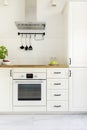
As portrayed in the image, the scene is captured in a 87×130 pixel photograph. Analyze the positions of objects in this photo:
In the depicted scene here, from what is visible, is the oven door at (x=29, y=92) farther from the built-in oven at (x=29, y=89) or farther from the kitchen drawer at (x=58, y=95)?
the kitchen drawer at (x=58, y=95)

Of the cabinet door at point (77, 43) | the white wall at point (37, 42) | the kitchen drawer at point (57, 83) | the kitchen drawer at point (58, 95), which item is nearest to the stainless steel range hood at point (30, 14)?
the white wall at point (37, 42)

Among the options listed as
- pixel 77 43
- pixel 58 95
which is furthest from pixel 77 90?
pixel 77 43

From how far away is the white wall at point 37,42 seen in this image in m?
4.52

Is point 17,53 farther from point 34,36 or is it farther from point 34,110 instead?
point 34,110

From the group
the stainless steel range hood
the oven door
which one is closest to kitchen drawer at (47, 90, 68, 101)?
the oven door

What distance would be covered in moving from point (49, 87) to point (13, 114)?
0.84 meters

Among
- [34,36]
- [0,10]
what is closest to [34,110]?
[34,36]

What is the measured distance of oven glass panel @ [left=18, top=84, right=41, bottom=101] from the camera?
12.5 feet
